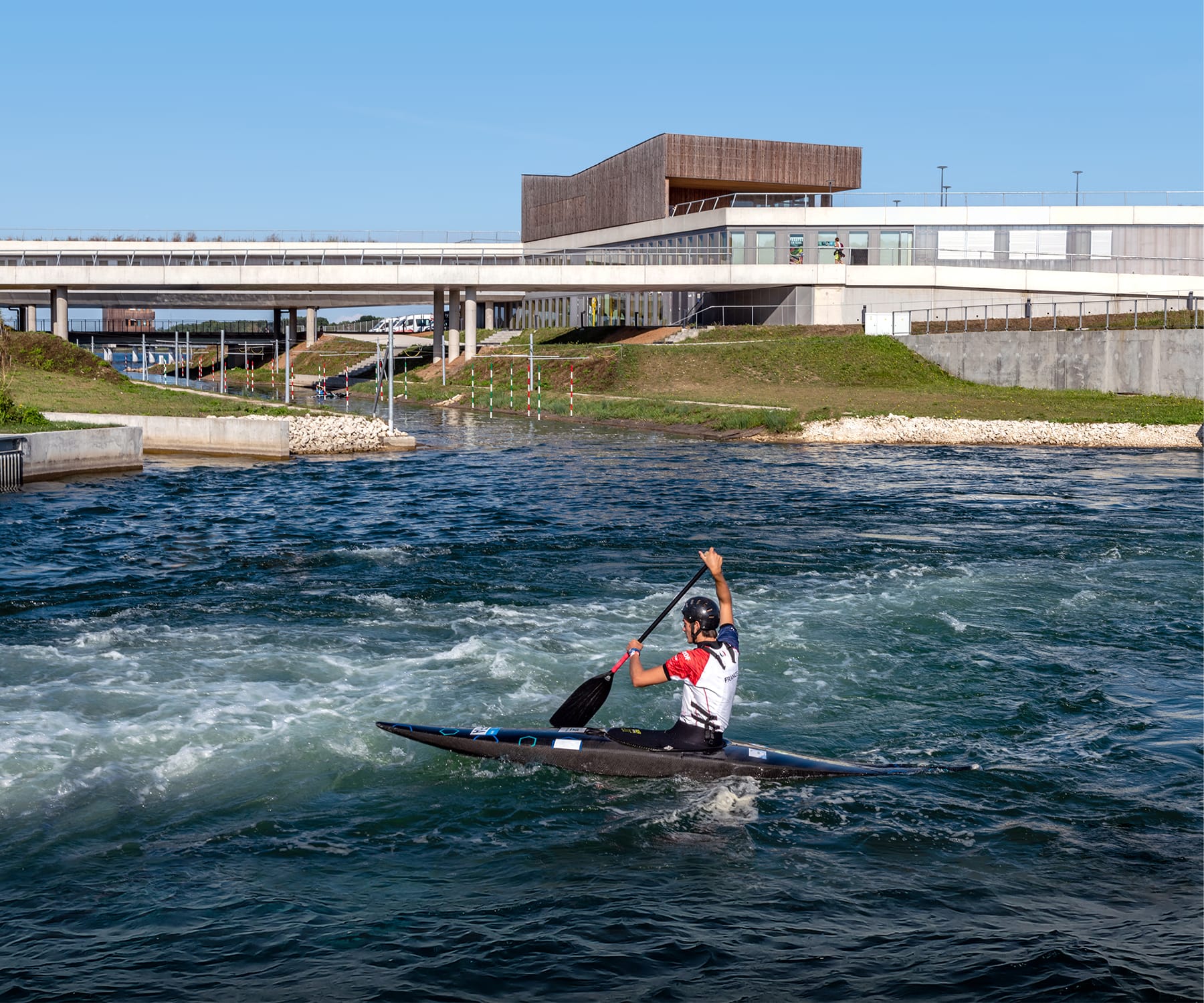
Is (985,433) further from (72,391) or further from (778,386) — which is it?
(72,391)

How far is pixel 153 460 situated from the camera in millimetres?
35812

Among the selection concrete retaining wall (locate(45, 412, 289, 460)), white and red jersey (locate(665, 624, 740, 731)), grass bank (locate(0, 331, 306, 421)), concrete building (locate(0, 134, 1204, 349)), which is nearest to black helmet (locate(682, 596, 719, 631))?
white and red jersey (locate(665, 624, 740, 731))

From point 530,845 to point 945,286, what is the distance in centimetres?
6167

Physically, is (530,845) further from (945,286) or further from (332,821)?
(945,286)

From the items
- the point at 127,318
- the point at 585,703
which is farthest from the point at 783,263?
the point at 127,318

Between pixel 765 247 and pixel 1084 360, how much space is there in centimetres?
2407

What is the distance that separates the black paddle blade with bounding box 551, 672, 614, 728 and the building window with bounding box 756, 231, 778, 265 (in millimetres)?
59540

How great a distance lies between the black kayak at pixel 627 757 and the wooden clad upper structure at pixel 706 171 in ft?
220

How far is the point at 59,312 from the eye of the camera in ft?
237

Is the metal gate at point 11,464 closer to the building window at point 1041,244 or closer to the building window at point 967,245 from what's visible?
the building window at point 967,245

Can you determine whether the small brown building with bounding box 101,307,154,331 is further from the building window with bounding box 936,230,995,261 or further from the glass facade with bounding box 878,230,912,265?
the building window with bounding box 936,230,995,261

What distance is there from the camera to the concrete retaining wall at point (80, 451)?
3062cm

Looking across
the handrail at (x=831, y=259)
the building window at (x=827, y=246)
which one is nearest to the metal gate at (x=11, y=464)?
the handrail at (x=831, y=259)

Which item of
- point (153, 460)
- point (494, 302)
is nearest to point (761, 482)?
point (153, 460)
